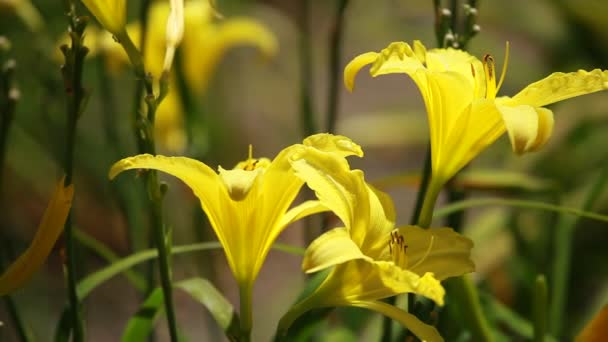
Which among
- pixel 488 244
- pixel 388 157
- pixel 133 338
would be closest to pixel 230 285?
pixel 388 157

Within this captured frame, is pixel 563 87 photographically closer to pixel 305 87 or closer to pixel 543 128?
pixel 543 128

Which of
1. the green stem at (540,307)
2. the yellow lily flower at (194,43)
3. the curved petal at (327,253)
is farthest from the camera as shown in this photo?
the yellow lily flower at (194,43)

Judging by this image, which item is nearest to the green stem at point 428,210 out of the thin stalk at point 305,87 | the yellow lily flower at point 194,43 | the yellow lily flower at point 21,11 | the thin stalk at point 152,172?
the thin stalk at point 152,172

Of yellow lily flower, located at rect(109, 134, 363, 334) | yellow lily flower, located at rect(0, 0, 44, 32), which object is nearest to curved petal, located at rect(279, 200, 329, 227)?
yellow lily flower, located at rect(109, 134, 363, 334)

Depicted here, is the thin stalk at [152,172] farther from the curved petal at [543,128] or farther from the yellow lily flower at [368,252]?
the curved petal at [543,128]

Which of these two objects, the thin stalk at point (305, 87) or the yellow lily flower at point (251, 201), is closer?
the yellow lily flower at point (251, 201)

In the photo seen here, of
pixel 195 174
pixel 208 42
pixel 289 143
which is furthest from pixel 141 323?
pixel 289 143
